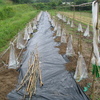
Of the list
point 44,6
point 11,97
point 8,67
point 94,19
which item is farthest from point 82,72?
point 44,6

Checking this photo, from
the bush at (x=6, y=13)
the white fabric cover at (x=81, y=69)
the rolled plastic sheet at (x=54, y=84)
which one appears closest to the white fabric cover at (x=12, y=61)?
the rolled plastic sheet at (x=54, y=84)

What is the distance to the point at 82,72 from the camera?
399 cm

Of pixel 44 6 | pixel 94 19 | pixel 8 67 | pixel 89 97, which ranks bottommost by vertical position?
pixel 89 97

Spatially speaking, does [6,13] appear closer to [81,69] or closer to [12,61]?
[12,61]

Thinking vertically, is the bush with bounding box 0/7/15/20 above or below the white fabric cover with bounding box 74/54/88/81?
above

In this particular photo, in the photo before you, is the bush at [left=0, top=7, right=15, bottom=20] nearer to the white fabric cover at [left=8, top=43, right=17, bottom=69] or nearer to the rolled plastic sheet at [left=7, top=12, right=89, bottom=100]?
the rolled plastic sheet at [left=7, top=12, right=89, bottom=100]

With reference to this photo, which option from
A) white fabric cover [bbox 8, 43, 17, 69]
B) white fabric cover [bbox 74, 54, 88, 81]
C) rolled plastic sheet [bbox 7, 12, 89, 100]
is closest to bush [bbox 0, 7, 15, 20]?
rolled plastic sheet [bbox 7, 12, 89, 100]

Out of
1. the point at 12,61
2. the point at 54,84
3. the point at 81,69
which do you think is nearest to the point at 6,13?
the point at 12,61

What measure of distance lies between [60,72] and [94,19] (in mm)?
2514

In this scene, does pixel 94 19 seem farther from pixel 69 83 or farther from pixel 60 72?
pixel 60 72

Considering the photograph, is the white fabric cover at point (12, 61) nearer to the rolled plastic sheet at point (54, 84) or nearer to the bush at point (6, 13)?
the rolled plastic sheet at point (54, 84)

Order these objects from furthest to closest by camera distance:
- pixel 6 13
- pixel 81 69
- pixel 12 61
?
pixel 6 13 → pixel 12 61 → pixel 81 69

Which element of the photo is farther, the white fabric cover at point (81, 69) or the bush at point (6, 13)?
the bush at point (6, 13)

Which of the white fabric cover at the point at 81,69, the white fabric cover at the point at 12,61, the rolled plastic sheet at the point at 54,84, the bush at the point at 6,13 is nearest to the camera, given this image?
the rolled plastic sheet at the point at 54,84
